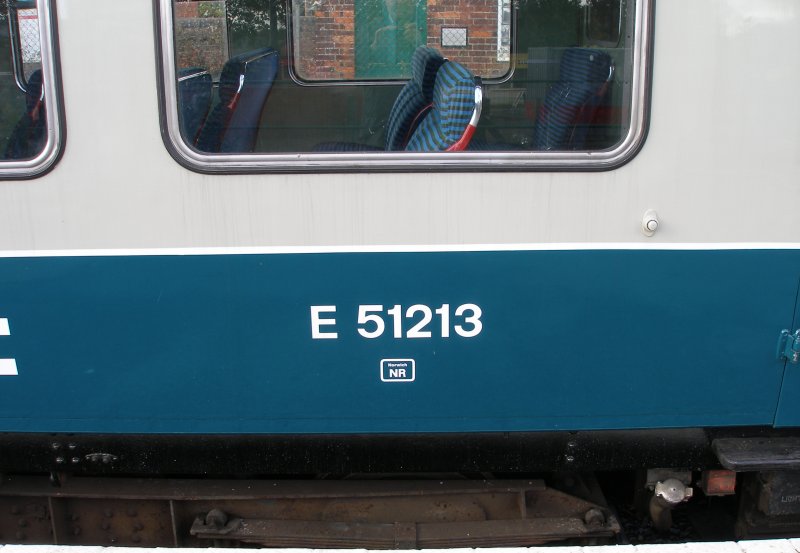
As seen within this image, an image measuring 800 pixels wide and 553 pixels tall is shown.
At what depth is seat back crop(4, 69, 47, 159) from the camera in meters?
2.24

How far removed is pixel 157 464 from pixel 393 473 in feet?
2.77

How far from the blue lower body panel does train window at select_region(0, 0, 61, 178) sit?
32 cm

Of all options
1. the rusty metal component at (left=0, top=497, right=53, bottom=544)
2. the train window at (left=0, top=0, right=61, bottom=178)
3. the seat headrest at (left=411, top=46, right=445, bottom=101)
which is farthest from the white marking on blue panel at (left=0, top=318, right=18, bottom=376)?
the seat headrest at (left=411, top=46, right=445, bottom=101)

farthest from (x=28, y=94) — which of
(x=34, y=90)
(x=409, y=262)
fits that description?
(x=409, y=262)

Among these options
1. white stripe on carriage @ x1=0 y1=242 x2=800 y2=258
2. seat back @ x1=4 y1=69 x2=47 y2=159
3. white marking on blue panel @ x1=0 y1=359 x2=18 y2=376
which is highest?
seat back @ x1=4 y1=69 x2=47 y2=159

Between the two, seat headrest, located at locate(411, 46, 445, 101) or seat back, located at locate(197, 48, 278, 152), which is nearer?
seat back, located at locate(197, 48, 278, 152)

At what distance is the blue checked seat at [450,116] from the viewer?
7.88 ft

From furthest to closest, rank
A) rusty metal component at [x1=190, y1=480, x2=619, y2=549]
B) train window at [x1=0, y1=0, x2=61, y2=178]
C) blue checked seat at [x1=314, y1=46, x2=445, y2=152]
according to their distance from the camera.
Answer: rusty metal component at [x1=190, y1=480, x2=619, y2=549], blue checked seat at [x1=314, y1=46, x2=445, y2=152], train window at [x1=0, y1=0, x2=61, y2=178]

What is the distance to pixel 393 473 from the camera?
8.70 feet

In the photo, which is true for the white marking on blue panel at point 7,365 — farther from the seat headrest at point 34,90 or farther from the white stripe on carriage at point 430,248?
the seat headrest at point 34,90

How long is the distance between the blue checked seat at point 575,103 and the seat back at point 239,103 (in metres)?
0.98

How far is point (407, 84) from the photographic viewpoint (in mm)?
3133

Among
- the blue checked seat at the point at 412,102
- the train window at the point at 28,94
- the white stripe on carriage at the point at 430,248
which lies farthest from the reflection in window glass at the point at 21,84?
the blue checked seat at the point at 412,102

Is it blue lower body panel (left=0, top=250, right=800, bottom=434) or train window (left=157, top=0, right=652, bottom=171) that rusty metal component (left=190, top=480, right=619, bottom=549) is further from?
train window (left=157, top=0, right=652, bottom=171)
